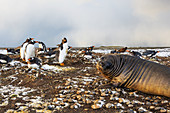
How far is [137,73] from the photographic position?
4.52 meters

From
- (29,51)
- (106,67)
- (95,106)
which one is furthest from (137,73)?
(29,51)

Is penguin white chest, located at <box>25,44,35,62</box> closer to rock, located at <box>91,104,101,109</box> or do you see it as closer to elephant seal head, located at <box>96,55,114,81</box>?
elephant seal head, located at <box>96,55,114,81</box>

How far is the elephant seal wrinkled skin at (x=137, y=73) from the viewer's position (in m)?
4.11

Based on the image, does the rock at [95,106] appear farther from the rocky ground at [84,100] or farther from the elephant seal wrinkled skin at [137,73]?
the elephant seal wrinkled skin at [137,73]

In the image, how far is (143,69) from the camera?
4500 millimetres

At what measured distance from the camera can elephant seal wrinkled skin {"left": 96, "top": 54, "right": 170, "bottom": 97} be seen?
4.11 m

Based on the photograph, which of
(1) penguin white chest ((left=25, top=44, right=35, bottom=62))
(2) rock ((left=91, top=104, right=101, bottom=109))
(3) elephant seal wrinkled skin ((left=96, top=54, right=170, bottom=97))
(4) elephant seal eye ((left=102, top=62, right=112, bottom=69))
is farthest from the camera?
(1) penguin white chest ((left=25, top=44, right=35, bottom=62))

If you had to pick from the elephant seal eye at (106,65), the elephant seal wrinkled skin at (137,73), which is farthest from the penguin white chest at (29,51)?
the elephant seal eye at (106,65)

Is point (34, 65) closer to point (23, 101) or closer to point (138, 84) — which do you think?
point (23, 101)

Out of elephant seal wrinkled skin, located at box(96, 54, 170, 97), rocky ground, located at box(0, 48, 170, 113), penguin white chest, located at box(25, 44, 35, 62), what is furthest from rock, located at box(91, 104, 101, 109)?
penguin white chest, located at box(25, 44, 35, 62)

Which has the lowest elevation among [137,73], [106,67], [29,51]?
[137,73]

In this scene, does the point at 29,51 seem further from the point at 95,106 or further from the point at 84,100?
the point at 95,106

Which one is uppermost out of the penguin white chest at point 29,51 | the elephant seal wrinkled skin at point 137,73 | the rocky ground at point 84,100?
the penguin white chest at point 29,51

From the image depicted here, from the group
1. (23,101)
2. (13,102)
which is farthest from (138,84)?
(13,102)
